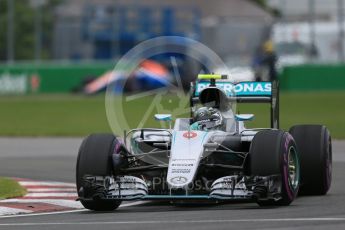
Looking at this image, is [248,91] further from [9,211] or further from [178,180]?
[9,211]

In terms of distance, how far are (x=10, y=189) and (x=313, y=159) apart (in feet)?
13.4

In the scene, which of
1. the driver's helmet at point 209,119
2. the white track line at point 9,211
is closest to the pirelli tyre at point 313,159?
the driver's helmet at point 209,119

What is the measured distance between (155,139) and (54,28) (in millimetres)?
42388

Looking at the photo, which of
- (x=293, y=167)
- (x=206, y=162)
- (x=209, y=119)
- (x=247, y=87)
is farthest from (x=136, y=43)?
(x=206, y=162)

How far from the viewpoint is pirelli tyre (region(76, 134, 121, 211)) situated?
1279 centimetres

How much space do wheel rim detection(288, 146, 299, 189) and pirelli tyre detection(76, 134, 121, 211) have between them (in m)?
2.01

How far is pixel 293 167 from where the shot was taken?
1323cm

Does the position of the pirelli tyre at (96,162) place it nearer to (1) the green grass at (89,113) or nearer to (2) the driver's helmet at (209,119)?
(2) the driver's helmet at (209,119)

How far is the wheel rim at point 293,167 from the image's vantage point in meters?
13.1

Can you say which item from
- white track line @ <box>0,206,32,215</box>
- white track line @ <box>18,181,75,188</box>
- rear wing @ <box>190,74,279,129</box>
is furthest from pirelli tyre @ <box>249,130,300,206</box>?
white track line @ <box>18,181,75,188</box>

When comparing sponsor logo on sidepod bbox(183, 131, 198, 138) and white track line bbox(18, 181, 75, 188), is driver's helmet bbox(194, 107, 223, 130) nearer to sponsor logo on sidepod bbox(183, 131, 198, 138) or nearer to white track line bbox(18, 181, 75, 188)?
sponsor logo on sidepod bbox(183, 131, 198, 138)

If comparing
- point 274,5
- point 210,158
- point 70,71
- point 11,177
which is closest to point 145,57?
point 210,158

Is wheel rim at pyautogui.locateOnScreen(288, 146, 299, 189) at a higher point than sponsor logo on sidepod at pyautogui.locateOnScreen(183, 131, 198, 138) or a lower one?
lower

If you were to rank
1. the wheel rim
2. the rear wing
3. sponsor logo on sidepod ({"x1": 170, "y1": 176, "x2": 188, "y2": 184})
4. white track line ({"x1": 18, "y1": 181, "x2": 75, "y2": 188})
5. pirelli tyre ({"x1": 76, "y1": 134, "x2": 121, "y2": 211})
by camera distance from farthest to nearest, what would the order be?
white track line ({"x1": 18, "y1": 181, "x2": 75, "y2": 188}), the rear wing, the wheel rim, pirelli tyre ({"x1": 76, "y1": 134, "x2": 121, "y2": 211}), sponsor logo on sidepod ({"x1": 170, "y1": 176, "x2": 188, "y2": 184})
